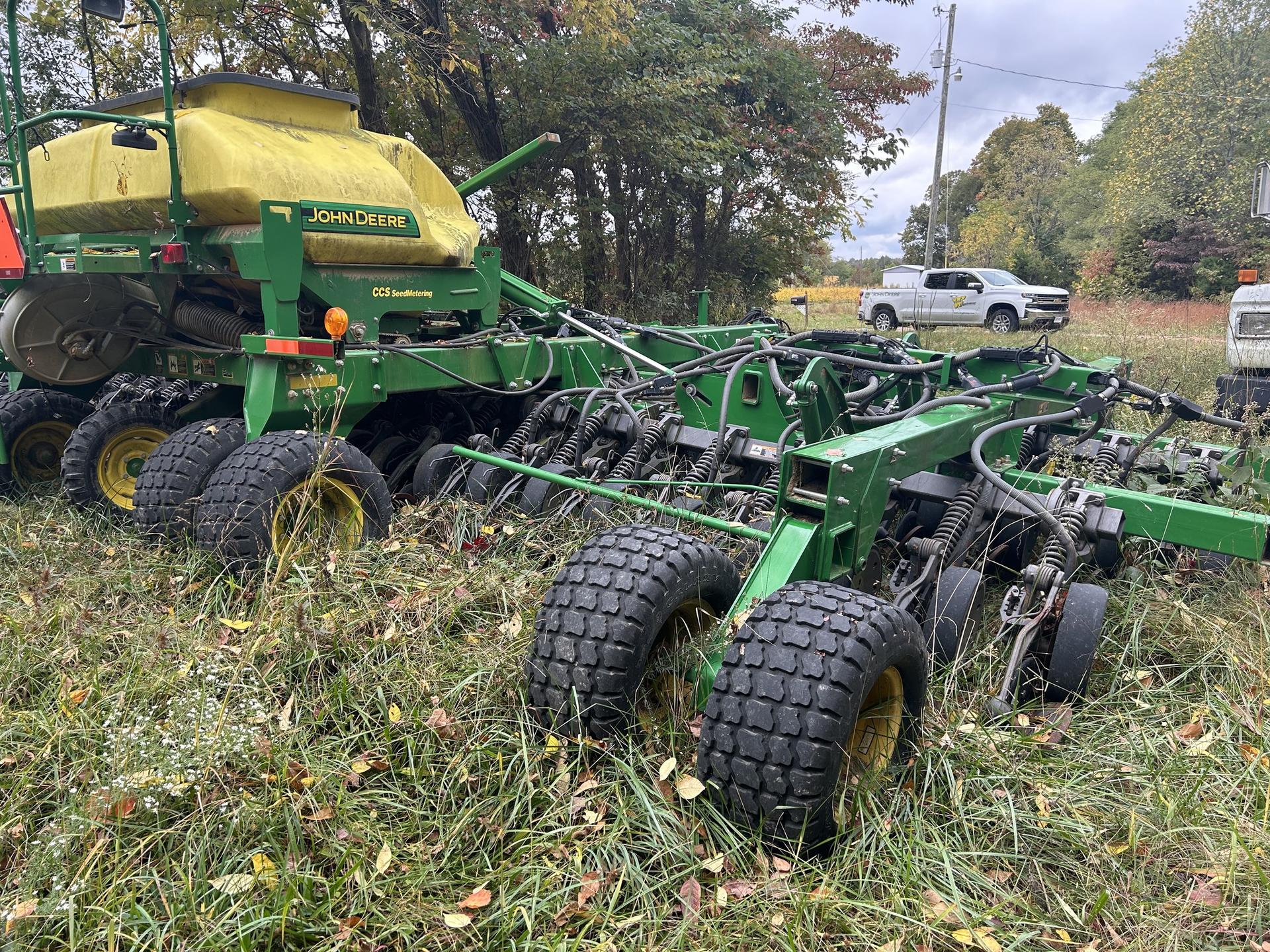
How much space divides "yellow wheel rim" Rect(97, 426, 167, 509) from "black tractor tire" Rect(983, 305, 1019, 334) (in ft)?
59.5

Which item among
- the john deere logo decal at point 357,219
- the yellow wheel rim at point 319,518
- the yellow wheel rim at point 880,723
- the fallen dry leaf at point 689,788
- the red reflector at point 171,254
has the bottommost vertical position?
the fallen dry leaf at point 689,788

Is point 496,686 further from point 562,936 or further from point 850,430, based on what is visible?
point 850,430

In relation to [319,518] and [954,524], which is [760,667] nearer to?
[954,524]

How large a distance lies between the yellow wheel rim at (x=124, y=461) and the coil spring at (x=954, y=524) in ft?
12.8

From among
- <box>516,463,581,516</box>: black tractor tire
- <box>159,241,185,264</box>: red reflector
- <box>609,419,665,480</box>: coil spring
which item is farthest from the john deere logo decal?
<box>609,419,665,480</box>: coil spring

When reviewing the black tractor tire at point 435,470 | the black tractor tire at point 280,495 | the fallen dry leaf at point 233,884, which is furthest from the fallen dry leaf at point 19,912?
the black tractor tire at point 435,470

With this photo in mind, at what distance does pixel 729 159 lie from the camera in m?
12.3

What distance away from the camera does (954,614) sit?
3.13 metres

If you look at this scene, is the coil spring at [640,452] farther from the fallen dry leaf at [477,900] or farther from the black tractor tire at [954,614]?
the fallen dry leaf at [477,900]

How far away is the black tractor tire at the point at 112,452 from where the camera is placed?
→ 15.0ft

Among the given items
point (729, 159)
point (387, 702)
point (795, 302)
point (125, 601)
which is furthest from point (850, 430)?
point (729, 159)

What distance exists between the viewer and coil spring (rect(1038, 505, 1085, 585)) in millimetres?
3078

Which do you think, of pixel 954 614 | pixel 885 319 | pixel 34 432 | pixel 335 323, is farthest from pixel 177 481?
pixel 885 319

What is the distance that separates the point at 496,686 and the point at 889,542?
1803 mm
